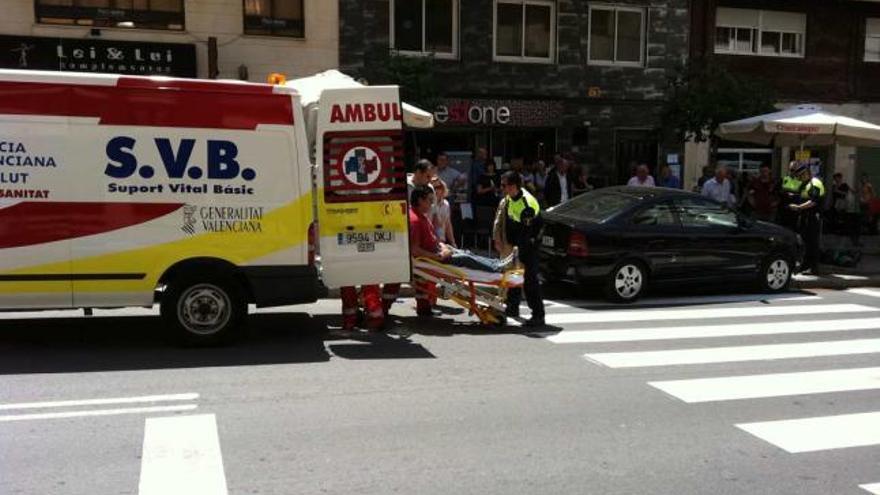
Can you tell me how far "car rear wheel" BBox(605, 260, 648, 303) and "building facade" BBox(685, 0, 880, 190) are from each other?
11.1 meters

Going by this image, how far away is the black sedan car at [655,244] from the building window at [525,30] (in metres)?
8.31

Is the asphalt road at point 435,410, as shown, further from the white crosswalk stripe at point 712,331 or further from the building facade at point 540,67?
the building facade at point 540,67

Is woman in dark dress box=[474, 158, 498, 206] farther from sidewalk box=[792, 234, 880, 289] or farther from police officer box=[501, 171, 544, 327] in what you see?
sidewalk box=[792, 234, 880, 289]

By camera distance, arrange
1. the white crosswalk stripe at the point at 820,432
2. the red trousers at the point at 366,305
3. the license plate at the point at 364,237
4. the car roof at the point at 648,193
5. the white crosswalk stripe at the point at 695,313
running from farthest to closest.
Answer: the car roof at the point at 648,193 < the white crosswalk stripe at the point at 695,313 < the red trousers at the point at 366,305 < the license plate at the point at 364,237 < the white crosswalk stripe at the point at 820,432

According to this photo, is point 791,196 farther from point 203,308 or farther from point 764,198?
point 203,308

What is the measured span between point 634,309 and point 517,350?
3207 millimetres

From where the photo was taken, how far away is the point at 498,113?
18984 millimetres

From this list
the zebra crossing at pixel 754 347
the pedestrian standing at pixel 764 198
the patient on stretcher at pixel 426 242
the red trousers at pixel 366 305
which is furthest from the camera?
the pedestrian standing at pixel 764 198

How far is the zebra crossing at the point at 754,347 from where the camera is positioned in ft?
19.1

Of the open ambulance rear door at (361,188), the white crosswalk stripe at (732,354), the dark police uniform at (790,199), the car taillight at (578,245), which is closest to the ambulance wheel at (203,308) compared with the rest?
the open ambulance rear door at (361,188)

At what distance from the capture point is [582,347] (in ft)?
27.2

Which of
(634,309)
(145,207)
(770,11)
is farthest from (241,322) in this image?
(770,11)

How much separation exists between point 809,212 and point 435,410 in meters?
10.3

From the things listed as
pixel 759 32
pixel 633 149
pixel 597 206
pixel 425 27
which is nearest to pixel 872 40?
pixel 759 32
